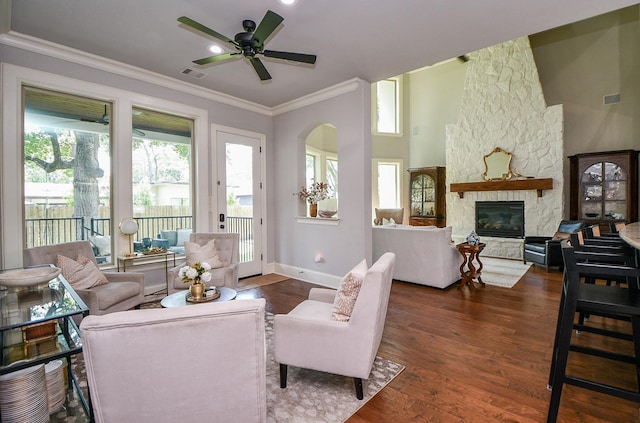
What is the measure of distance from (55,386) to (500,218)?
7.78 meters

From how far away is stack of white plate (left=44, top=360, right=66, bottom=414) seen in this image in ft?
5.76

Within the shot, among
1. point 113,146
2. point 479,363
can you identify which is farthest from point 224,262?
point 479,363

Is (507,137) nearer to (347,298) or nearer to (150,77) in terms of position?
(347,298)

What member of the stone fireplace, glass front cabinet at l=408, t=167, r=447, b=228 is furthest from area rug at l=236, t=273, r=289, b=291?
glass front cabinet at l=408, t=167, r=447, b=228

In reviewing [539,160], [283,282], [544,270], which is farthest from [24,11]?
[539,160]

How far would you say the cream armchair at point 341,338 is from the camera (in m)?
1.79

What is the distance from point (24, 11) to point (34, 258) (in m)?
2.16

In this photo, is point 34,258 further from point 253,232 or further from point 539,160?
point 539,160

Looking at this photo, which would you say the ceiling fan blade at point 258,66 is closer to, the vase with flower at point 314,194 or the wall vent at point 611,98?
the vase with flower at point 314,194

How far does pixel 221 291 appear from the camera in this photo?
2.86 metres

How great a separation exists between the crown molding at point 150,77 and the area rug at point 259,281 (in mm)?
2827

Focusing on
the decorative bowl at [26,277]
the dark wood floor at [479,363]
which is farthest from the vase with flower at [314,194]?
the decorative bowl at [26,277]

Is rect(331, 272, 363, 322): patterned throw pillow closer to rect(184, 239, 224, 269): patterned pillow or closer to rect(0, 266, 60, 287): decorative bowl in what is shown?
rect(0, 266, 60, 287): decorative bowl

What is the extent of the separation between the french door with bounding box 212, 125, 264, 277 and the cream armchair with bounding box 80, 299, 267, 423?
3728 mm
